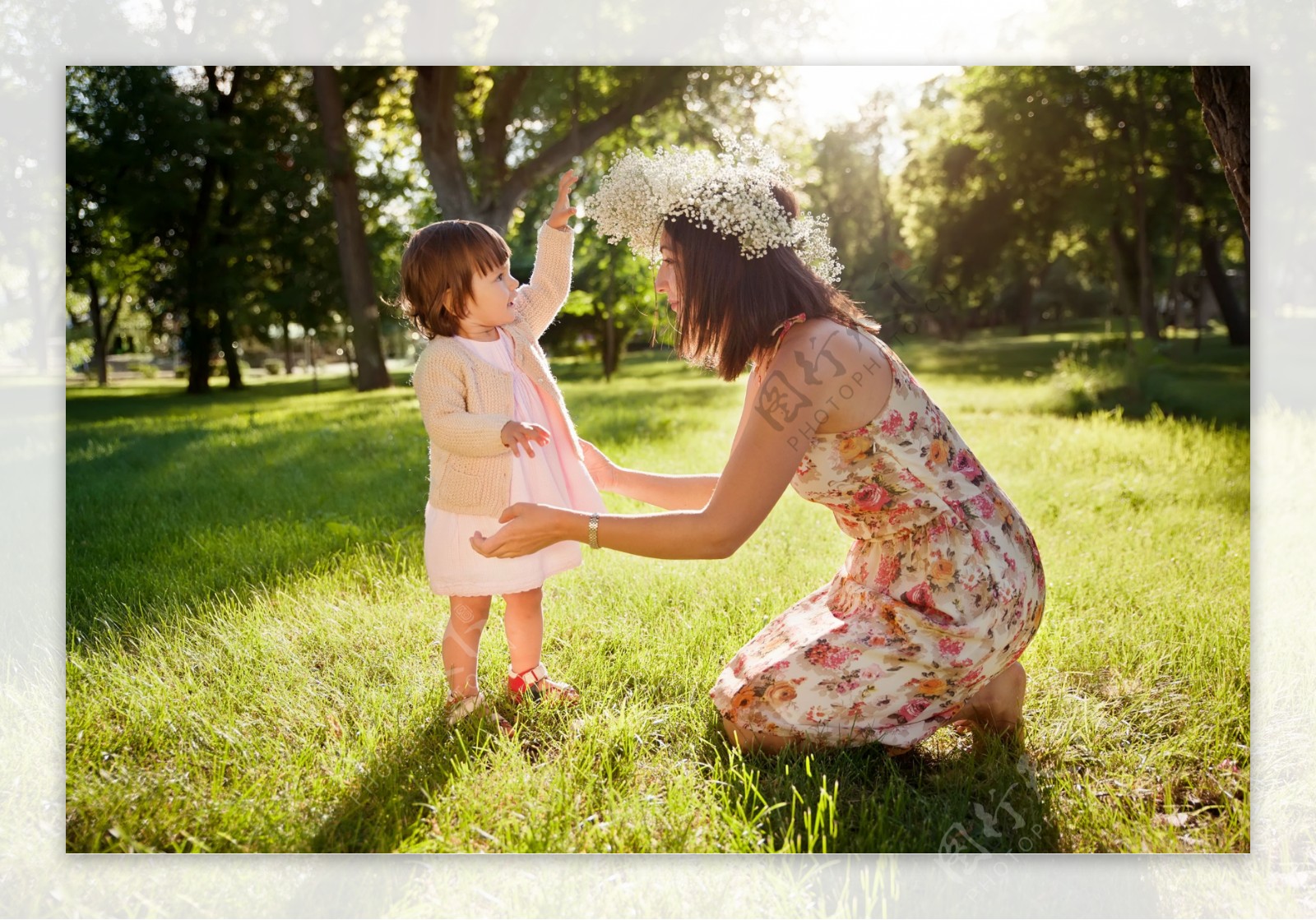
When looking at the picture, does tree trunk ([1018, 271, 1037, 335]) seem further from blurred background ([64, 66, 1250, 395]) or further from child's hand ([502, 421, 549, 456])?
child's hand ([502, 421, 549, 456])

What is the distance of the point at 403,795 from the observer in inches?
88.2

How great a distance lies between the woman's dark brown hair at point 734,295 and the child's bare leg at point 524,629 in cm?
91

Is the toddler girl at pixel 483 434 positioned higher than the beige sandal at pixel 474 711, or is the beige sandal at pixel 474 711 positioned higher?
the toddler girl at pixel 483 434

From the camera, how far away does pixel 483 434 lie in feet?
7.89

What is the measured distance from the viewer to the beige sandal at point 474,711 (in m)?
2.54

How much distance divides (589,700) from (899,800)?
936 mm

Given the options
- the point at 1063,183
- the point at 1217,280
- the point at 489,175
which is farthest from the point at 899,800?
the point at 1217,280

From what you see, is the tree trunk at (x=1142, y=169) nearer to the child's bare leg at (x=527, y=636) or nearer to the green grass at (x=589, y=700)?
the green grass at (x=589, y=700)

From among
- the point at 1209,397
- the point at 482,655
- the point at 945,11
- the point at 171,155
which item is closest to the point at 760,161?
the point at 945,11

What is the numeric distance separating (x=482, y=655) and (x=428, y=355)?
1.02m

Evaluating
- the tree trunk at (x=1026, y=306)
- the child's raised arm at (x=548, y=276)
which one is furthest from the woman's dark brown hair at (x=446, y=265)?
the tree trunk at (x=1026, y=306)

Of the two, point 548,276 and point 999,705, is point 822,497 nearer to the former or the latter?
point 999,705

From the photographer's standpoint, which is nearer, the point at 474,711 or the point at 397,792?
the point at 397,792

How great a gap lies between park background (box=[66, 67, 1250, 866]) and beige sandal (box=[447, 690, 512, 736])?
1.9 inches
